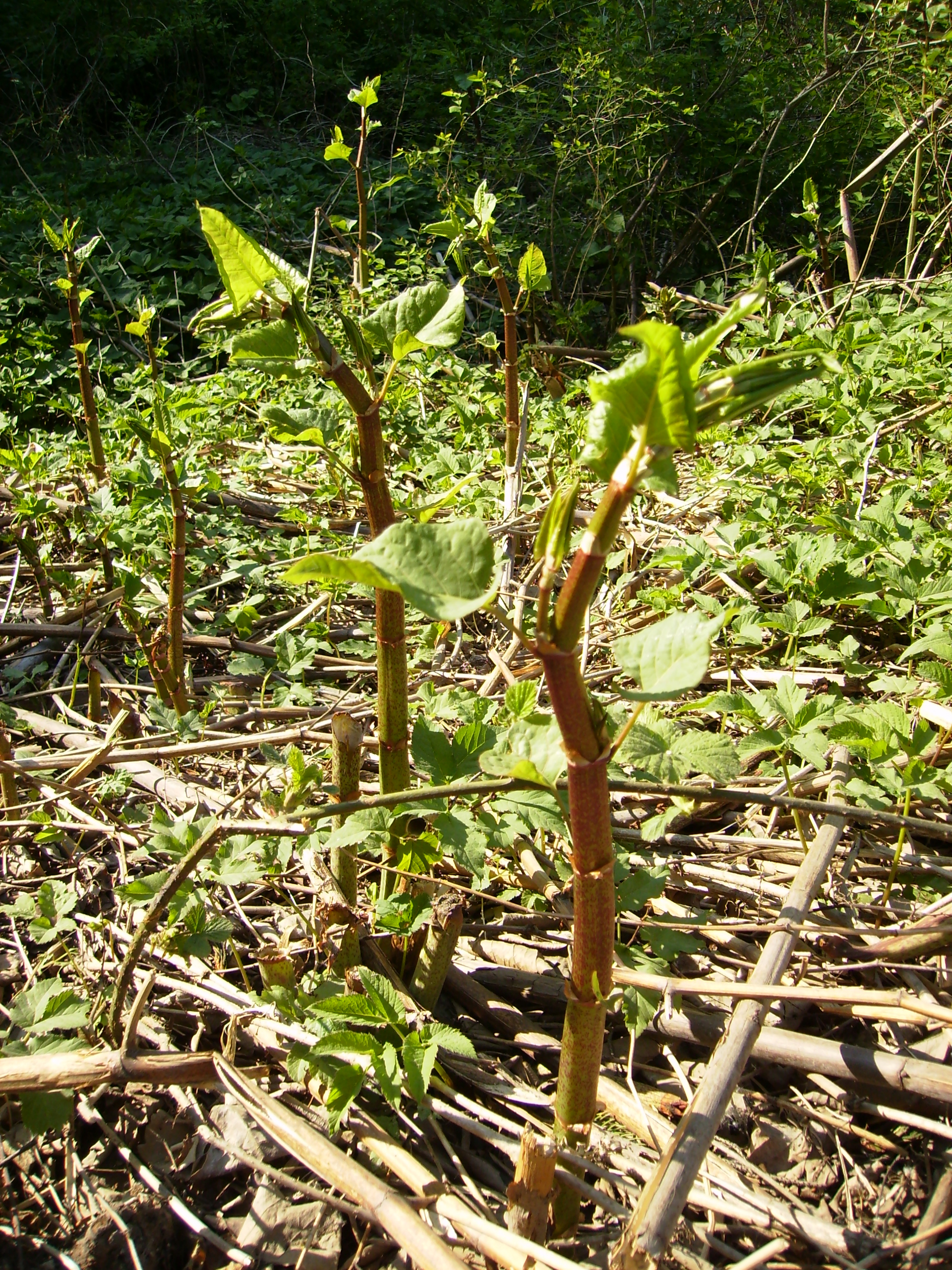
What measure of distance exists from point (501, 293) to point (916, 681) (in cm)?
161

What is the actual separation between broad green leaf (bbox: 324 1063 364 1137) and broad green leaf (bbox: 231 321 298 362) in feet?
2.76

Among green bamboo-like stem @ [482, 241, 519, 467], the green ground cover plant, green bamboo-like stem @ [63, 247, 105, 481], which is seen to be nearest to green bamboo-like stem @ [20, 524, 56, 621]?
the green ground cover plant

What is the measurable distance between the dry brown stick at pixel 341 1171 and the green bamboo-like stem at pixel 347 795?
0.21 metres

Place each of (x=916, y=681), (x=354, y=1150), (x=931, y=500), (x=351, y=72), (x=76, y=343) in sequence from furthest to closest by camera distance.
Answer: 1. (x=351, y=72)
2. (x=76, y=343)
3. (x=931, y=500)
4. (x=916, y=681)
5. (x=354, y=1150)

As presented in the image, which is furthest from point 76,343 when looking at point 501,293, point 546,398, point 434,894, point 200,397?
point 434,894

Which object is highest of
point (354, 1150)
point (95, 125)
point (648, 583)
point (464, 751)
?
point (95, 125)

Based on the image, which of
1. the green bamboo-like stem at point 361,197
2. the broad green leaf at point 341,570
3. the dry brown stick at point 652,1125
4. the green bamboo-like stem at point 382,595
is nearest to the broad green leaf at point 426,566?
the broad green leaf at point 341,570

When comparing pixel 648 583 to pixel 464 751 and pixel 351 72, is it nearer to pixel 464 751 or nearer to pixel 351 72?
pixel 464 751

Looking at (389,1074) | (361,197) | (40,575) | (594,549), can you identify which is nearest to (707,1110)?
(389,1074)

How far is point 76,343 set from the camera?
9.60ft

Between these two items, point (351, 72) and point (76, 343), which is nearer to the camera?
point (76, 343)

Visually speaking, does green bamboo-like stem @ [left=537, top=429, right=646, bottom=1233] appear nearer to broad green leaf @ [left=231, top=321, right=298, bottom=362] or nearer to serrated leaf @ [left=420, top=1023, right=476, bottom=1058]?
serrated leaf @ [left=420, top=1023, right=476, bottom=1058]

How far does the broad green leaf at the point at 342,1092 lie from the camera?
1.09 metres

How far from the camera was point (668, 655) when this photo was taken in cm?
76
